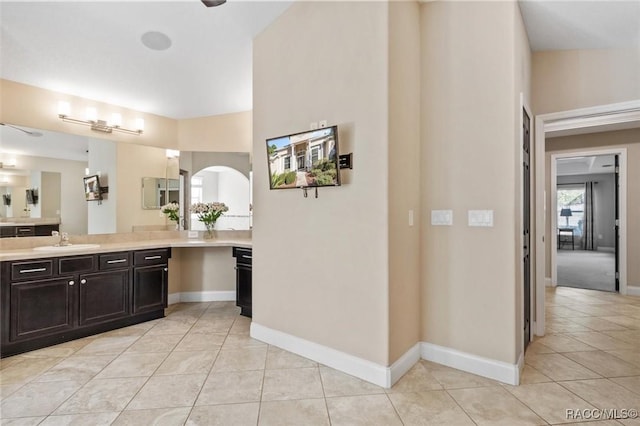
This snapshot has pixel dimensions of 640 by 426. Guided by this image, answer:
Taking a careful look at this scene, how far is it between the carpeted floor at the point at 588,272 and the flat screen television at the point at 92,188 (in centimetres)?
715

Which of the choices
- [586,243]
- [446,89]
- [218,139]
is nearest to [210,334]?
[218,139]

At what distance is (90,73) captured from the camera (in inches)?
136

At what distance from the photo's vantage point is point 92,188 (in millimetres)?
3852

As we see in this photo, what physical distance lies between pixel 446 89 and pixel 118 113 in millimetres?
A: 3888

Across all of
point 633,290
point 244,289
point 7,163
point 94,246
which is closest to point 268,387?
point 244,289

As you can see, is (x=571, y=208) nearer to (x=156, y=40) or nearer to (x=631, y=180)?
(x=631, y=180)

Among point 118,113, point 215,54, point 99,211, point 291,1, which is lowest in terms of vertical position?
point 99,211

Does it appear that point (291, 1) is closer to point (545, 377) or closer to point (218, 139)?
point (218, 139)

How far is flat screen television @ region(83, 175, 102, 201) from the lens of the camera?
3.80 metres

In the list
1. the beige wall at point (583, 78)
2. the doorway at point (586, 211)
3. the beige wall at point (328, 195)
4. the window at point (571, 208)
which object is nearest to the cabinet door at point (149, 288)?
the beige wall at point (328, 195)

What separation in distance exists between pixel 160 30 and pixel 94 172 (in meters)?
1.93

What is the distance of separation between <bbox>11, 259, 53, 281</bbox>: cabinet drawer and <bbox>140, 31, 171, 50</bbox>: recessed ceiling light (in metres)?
2.25

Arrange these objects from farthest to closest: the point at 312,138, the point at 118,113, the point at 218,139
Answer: the point at 218,139 → the point at 118,113 → the point at 312,138

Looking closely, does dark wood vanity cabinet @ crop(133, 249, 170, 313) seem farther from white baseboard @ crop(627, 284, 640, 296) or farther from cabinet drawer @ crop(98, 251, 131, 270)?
white baseboard @ crop(627, 284, 640, 296)
